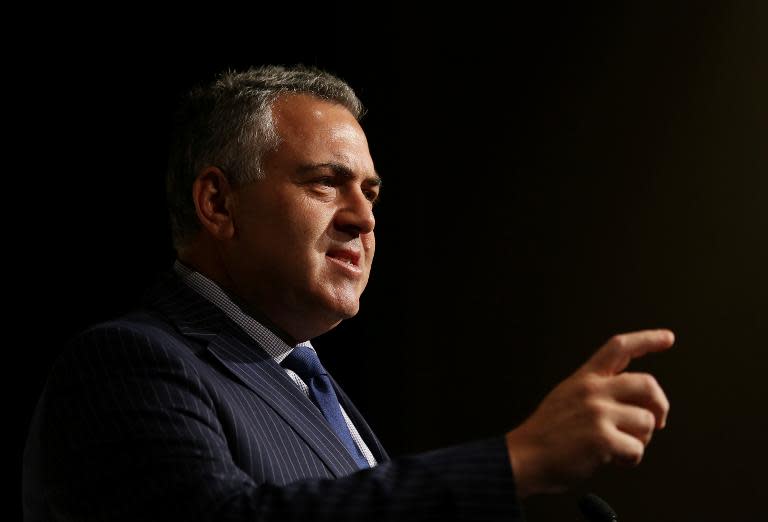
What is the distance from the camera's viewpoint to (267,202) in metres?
1.76

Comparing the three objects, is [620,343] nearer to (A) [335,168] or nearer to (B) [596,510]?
(B) [596,510]

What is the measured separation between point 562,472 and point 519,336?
2004 millimetres

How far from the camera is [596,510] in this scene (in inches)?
63.1

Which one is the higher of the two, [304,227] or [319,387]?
[304,227]

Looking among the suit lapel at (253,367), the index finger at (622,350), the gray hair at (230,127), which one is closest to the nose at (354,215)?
the gray hair at (230,127)

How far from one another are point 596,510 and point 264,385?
2.06ft

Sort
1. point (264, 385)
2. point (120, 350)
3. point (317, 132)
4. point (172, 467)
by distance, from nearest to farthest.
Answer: point (172, 467) → point (120, 350) → point (264, 385) → point (317, 132)

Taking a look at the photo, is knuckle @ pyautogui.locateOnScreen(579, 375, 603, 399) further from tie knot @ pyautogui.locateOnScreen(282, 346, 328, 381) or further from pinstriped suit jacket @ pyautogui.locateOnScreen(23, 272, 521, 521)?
tie knot @ pyautogui.locateOnScreen(282, 346, 328, 381)

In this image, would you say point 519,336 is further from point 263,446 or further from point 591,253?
point 263,446

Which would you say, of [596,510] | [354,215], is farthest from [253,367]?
[596,510]

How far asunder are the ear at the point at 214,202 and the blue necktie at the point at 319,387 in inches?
10.8

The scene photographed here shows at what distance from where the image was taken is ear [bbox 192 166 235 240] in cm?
180

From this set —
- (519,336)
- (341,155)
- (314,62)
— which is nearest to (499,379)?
(519,336)

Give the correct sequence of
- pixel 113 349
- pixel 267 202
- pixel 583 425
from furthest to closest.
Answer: pixel 267 202, pixel 113 349, pixel 583 425
